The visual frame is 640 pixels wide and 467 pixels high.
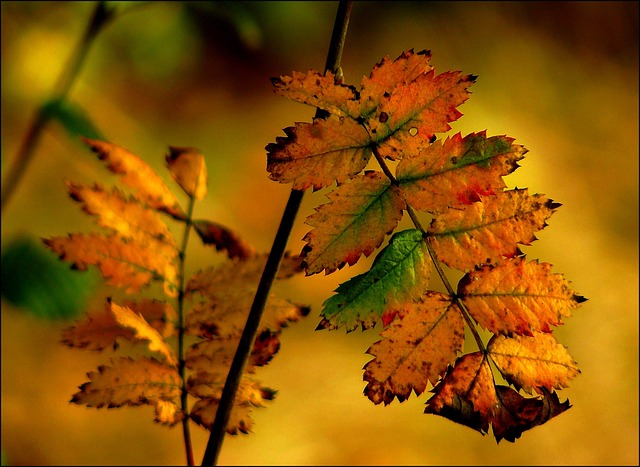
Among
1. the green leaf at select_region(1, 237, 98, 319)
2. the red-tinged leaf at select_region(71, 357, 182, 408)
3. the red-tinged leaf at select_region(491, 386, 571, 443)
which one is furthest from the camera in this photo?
the green leaf at select_region(1, 237, 98, 319)

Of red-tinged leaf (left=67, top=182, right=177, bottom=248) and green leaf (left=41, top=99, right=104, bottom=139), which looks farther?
green leaf (left=41, top=99, right=104, bottom=139)

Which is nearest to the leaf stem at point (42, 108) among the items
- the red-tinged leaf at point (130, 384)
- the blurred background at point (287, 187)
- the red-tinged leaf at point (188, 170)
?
the blurred background at point (287, 187)

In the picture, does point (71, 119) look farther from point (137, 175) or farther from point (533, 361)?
point (533, 361)

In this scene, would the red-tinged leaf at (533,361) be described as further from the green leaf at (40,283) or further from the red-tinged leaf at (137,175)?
the green leaf at (40,283)

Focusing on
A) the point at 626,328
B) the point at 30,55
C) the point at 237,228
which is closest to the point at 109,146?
the point at 237,228

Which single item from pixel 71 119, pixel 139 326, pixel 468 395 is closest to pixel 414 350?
pixel 468 395

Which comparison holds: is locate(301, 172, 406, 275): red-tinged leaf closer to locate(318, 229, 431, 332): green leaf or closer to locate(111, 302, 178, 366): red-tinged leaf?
locate(318, 229, 431, 332): green leaf

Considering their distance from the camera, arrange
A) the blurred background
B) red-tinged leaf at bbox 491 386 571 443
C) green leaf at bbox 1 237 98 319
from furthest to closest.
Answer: the blurred background → green leaf at bbox 1 237 98 319 → red-tinged leaf at bbox 491 386 571 443

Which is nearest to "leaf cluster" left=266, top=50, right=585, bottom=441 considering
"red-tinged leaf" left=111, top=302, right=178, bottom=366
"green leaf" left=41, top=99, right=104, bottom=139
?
"red-tinged leaf" left=111, top=302, right=178, bottom=366
